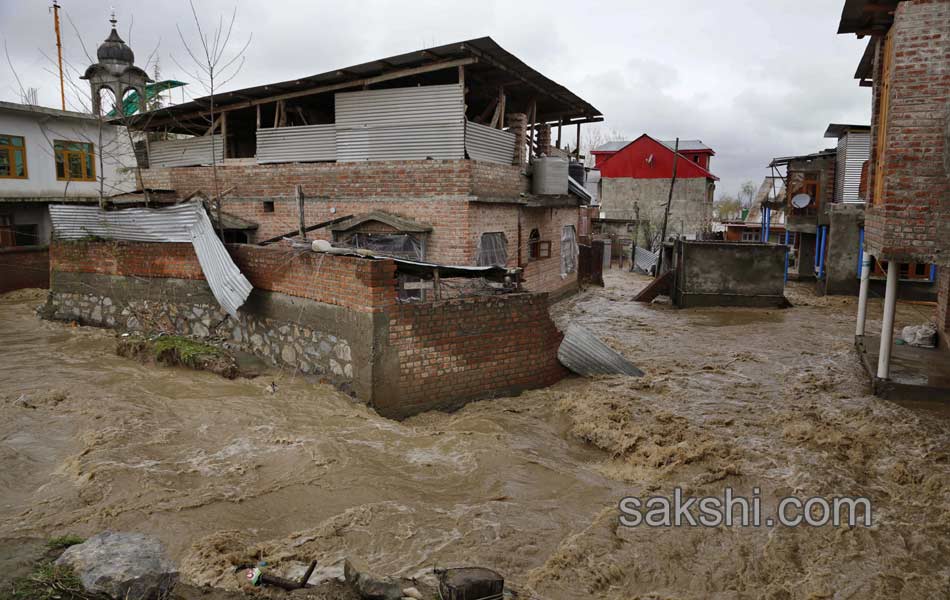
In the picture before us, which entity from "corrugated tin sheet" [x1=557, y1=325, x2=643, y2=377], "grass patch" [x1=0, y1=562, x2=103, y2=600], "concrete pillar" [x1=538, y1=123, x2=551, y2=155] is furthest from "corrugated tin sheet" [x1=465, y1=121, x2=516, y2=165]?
"grass patch" [x1=0, y1=562, x2=103, y2=600]

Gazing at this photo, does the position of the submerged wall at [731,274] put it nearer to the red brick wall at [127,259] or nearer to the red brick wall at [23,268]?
the red brick wall at [127,259]

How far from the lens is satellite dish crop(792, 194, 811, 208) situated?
21656mm

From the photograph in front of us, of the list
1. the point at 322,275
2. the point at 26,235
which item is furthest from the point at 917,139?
the point at 26,235

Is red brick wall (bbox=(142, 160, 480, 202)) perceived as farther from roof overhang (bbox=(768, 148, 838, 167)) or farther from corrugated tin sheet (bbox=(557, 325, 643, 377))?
roof overhang (bbox=(768, 148, 838, 167))

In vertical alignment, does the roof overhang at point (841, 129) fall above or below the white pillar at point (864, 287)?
above

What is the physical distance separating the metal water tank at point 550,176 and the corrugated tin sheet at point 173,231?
7509mm

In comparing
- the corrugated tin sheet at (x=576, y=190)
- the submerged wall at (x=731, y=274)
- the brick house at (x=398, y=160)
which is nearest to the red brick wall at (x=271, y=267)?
the brick house at (x=398, y=160)

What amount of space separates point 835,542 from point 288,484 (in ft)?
14.9

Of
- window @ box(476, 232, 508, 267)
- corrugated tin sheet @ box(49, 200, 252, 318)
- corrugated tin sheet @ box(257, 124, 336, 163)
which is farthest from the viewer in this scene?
corrugated tin sheet @ box(257, 124, 336, 163)

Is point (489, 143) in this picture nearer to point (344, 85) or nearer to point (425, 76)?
point (425, 76)

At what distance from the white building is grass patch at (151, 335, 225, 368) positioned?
33.8ft

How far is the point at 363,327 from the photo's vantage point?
24.2 feet

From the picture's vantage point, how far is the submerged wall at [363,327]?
7410 mm

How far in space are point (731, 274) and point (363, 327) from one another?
40.2 ft
